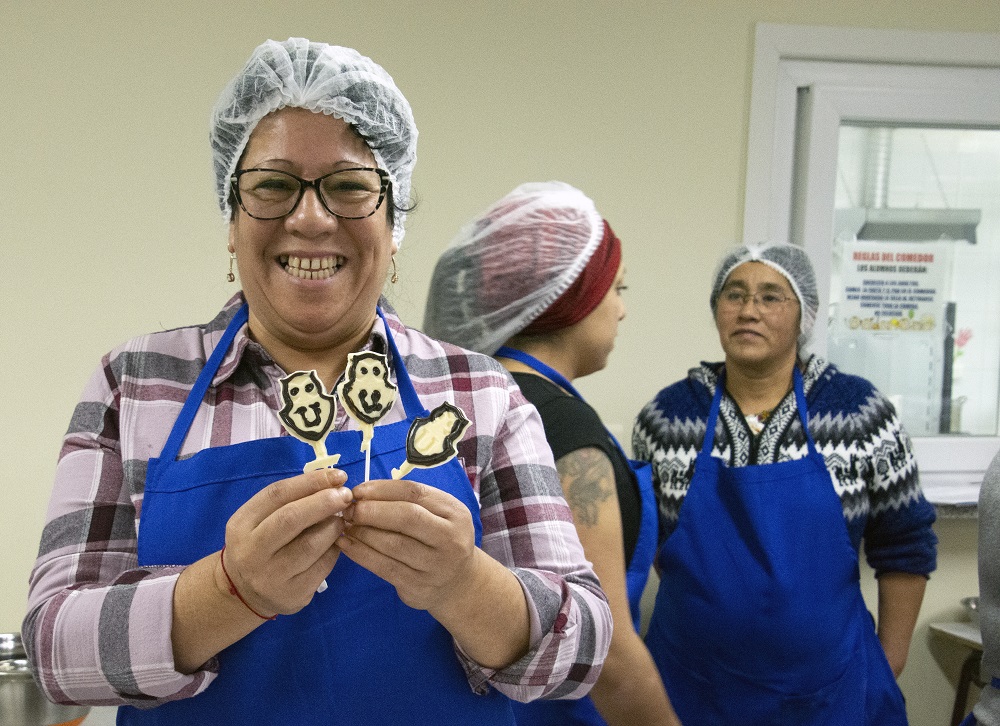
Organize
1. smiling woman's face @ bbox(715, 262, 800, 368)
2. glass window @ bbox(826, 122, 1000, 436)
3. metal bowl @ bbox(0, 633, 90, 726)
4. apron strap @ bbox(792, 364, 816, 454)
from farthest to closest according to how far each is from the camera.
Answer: glass window @ bbox(826, 122, 1000, 436) → smiling woman's face @ bbox(715, 262, 800, 368) → apron strap @ bbox(792, 364, 816, 454) → metal bowl @ bbox(0, 633, 90, 726)

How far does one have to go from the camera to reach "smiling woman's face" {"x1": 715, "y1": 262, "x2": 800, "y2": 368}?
216 centimetres

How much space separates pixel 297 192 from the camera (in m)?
0.94

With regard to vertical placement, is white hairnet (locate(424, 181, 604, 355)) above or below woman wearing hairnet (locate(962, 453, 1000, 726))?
above

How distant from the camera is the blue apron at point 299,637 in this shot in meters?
0.90

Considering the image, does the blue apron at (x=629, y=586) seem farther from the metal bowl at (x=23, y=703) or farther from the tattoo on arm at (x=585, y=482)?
the metal bowl at (x=23, y=703)

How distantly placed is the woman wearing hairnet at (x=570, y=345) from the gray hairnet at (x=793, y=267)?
78cm

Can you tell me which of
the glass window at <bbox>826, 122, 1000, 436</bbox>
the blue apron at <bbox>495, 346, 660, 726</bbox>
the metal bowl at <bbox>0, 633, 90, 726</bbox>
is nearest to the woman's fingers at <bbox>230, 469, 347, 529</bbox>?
the blue apron at <bbox>495, 346, 660, 726</bbox>

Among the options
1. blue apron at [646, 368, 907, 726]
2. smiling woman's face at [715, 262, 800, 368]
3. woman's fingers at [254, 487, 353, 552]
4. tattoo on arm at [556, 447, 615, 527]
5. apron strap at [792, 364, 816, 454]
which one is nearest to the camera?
woman's fingers at [254, 487, 353, 552]

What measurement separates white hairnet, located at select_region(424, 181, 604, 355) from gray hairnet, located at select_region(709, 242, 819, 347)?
852 millimetres

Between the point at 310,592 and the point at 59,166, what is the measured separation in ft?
6.58

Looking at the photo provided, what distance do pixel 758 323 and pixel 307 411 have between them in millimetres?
1618

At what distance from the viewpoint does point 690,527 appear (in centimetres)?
Answer: 202

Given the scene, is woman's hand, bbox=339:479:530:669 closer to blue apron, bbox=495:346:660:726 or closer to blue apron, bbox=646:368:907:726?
blue apron, bbox=495:346:660:726

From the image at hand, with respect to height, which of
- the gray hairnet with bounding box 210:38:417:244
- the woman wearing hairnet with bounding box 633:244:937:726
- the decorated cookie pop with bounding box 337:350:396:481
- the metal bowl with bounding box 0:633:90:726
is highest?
the gray hairnet with bounding box 210:38:417:244
